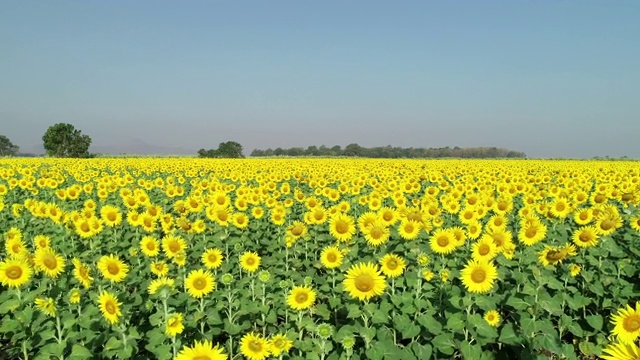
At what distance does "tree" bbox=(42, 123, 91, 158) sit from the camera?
8212 centimetres

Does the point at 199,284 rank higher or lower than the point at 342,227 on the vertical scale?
lower

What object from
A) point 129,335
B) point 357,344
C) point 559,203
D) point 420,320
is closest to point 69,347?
point 129,335

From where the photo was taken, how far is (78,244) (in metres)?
8.33

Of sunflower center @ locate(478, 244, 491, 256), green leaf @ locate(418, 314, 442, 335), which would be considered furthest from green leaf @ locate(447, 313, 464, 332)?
sunflower center @ locate(478, 244, 491, 256)

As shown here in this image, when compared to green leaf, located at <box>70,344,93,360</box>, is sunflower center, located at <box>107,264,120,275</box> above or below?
above

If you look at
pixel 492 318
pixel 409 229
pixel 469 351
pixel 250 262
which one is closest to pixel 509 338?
pixel 492 318

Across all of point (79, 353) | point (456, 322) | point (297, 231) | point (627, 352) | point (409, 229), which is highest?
point (627, 352)

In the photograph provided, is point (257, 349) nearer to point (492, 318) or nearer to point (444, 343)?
point (444, 343)

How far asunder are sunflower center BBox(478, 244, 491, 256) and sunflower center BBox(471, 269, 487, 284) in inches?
28.3

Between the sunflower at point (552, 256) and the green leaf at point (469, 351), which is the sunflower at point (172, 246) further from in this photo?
the sunflower at point (552, 256)

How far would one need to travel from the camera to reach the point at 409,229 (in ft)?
20.3

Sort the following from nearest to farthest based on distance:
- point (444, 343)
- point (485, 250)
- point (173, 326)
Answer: point (173, 326), point (444, 343), point (485, 250)

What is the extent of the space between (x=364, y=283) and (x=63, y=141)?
95.1m

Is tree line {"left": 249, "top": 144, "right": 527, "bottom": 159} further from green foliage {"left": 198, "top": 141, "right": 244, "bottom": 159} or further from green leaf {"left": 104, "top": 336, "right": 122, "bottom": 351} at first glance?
green leaf {"left": 104, "top": 336, "right": 122, "bottom": 351}
